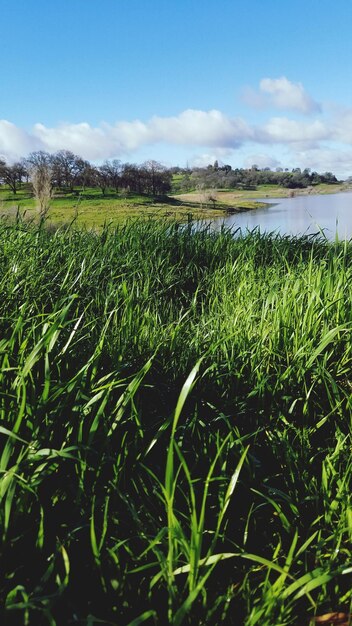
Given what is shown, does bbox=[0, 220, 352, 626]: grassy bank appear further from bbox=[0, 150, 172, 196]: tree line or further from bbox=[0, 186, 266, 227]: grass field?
bbox=[0, 150, 172, 196]: tree line

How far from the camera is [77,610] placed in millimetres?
1201

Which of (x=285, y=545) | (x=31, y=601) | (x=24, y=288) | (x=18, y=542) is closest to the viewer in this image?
(x=31, y=601)

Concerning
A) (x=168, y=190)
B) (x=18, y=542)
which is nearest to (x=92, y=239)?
(x=18, y=542)

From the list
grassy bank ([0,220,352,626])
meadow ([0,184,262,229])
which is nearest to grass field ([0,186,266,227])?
meadow ([0,184,262,229])

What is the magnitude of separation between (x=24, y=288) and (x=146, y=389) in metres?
1.47

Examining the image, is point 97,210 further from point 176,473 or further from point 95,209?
point 176,473

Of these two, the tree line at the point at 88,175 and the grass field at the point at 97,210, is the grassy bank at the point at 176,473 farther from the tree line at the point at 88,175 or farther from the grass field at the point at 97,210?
the tree line at the point at 88,175

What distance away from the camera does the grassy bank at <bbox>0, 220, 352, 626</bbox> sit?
132 cm

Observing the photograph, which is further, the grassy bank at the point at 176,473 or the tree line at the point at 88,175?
the tree line at the point at 88,175

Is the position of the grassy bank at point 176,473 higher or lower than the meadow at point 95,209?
lower

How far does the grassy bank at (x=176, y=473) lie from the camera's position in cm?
132

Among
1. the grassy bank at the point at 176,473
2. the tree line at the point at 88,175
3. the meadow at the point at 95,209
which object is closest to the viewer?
the grassy bank at the point at 176,473

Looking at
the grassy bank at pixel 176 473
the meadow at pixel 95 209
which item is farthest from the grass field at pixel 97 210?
the grassy bank at pixel 176 473

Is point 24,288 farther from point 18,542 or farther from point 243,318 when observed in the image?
point 18,542
